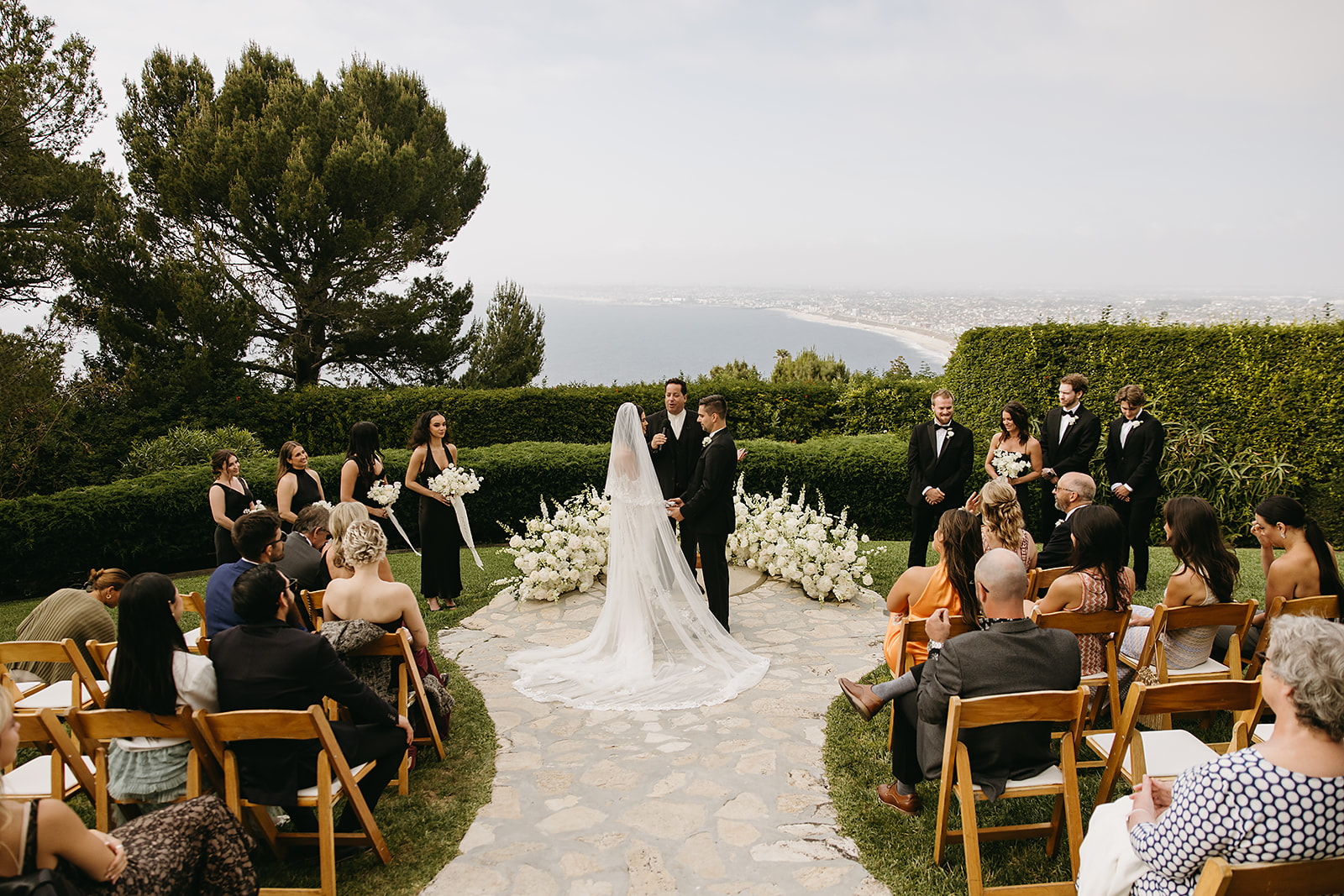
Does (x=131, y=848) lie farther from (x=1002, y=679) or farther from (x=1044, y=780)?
(x=1044, y=780)

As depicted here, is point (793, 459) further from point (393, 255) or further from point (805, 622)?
point (393, 255)

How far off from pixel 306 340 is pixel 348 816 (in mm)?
17861

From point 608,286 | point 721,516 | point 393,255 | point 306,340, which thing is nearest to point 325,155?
point 393,255

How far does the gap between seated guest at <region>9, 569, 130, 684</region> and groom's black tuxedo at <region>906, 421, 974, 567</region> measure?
6777 millimetres

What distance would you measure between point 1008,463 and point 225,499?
24.3ft

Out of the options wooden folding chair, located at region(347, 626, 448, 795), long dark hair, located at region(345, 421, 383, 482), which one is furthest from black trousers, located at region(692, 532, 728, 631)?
long dark hair, located at region(345, 421, 383, 482)

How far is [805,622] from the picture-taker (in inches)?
287

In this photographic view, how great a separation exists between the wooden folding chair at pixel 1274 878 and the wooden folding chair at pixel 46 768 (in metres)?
4.18

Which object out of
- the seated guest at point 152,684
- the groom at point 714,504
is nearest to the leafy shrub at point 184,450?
the groom at point 714,504

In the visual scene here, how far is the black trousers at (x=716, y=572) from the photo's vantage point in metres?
6.86

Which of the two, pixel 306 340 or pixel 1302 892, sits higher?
pixel 306 340

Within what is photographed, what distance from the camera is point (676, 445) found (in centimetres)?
755

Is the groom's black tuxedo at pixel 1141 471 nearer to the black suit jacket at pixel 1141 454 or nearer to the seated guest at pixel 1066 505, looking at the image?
the black suit jacket at pixel 1141 454

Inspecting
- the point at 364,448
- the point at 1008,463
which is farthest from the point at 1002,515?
the point at 364,448
